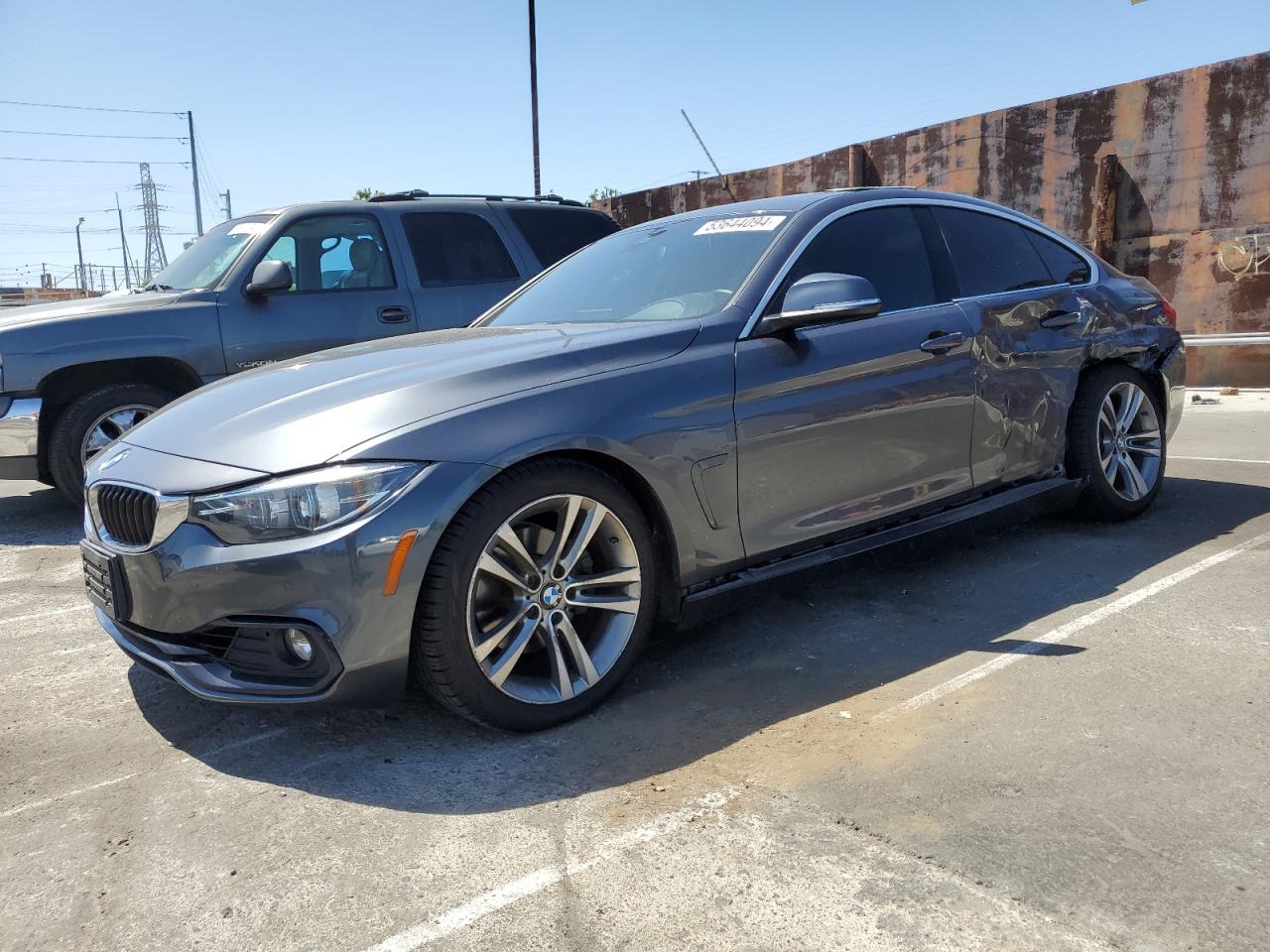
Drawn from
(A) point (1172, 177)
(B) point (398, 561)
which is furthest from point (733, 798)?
(A) point (1172, 177)

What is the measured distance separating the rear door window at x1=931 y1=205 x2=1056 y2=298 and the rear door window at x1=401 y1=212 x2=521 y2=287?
364 cm

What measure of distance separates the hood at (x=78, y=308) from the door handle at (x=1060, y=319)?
5.00 meters

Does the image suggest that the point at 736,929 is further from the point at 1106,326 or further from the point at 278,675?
the point at 1106,326

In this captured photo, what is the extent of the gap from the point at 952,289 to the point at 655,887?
2.96m

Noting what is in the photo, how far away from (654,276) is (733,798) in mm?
2176

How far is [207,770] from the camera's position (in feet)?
9.63

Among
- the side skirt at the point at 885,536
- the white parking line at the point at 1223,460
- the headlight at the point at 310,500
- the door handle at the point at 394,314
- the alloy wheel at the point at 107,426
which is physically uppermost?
the door handle at the point at 394,314

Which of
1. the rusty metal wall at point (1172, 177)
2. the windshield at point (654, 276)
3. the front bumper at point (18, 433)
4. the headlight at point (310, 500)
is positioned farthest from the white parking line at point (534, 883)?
the rusty metal wall at point (1172, 177)

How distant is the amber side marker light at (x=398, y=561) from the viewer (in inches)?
108

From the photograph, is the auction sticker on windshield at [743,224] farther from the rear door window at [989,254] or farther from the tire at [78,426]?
the tire at [78,426]

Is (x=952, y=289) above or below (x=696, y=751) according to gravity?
above

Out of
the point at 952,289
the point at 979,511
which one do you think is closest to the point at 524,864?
the point at 979,511

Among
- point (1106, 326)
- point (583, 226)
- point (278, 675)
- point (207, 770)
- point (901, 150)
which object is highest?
point (901, 150)

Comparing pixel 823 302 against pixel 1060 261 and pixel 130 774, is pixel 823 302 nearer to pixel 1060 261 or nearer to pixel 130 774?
pixel 1060 261
